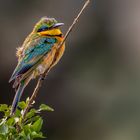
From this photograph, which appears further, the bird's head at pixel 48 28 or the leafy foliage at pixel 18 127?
the bird's head at pixel 48 28

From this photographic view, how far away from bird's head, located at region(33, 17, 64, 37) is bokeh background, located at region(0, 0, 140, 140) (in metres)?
4.68

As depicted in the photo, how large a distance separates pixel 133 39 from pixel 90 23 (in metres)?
0.65

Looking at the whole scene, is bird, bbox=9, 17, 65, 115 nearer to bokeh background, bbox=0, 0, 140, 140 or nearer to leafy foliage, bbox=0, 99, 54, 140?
leafy foliage, bbox=0, 99, 54, 140

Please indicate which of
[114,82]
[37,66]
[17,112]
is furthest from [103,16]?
[17,112]

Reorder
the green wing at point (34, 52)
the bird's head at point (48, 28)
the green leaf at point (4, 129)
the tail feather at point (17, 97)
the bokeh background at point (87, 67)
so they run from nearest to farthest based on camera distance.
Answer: the green leaf at point (4, 129), the tail feather at point (17, 97), the green wing at point (34, 52), the bird's head at point (48, 28), the bokeh background at point (87, 67)

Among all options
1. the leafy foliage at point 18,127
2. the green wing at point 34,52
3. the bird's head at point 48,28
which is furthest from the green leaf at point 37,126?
the bird's head at point 48,28

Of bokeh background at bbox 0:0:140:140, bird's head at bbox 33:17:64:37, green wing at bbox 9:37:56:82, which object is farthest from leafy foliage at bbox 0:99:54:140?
bokeh background at bbox 0:0:140:140

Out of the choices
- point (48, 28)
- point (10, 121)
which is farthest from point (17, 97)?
point (48, 28)

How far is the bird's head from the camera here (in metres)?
4.97

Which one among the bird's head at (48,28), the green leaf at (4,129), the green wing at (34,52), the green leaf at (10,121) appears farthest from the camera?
the bird's head at (48,28)

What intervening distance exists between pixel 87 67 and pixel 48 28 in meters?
5.22

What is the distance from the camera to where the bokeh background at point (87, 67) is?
991 cm

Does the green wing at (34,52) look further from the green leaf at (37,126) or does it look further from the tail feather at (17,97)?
the green leaf at (37,126)

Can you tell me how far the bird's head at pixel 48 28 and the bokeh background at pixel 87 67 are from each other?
4677mm
